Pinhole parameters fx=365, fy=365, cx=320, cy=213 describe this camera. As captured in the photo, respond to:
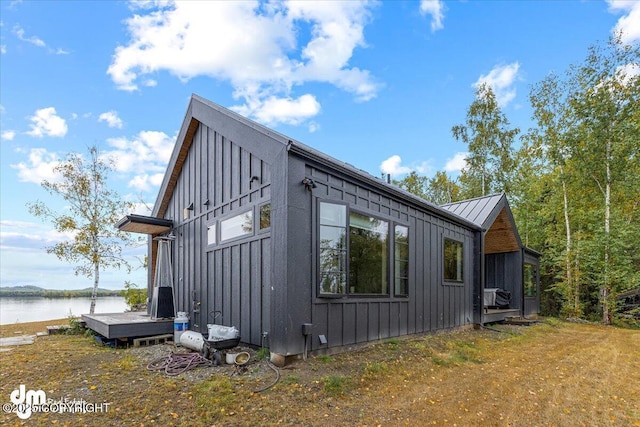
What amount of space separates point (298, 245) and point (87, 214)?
9.50 meters

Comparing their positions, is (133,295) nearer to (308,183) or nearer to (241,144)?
(241,144)

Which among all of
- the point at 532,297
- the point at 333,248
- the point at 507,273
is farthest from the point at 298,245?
the point at 532,297

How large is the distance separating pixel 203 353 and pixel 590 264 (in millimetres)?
13310

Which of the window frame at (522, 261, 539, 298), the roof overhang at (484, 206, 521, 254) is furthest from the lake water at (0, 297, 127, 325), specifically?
the window frame at (522, 261, 539, 298)

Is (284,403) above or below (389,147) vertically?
below

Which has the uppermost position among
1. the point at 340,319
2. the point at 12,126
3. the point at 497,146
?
the point at 497,146

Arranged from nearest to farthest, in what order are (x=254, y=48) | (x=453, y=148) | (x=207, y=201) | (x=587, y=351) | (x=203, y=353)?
(x=203, y=353) < (x=587, y=351) < (x=207, y=201) < (x=254, y=48) < (x=453, y=148)

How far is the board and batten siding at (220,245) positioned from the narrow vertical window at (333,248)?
0.86 metres

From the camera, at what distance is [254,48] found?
875cm

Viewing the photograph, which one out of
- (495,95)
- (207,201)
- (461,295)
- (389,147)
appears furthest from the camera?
(389,147)

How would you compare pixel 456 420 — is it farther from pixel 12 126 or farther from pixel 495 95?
pixel 495 95

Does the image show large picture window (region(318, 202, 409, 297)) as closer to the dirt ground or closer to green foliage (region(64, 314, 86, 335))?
the dirt ground

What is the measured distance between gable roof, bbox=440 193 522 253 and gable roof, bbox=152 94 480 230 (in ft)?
2.12

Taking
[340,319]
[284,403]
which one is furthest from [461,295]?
[284,403]
